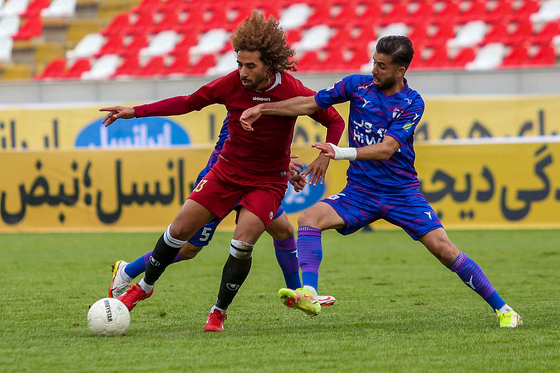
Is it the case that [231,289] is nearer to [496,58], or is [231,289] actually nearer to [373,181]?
[373,181]

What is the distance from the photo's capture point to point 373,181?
17.2 feet

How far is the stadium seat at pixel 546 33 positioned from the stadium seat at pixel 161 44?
26.3ft

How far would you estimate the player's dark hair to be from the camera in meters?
5.05

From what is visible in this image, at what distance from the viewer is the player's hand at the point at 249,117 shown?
15.6 feet

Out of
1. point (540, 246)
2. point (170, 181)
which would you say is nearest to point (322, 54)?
point (170, 181)

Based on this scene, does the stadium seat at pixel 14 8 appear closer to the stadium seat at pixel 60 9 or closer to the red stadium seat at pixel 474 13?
the stadium seat at pixel 60 9

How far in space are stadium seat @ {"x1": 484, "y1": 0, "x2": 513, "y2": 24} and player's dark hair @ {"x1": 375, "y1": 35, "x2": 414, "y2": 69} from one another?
1300 centimetres

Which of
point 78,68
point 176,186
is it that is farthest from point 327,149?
point 78,68

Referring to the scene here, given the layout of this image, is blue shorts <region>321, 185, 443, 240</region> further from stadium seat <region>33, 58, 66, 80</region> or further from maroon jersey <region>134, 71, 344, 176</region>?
stadium seat <region>33, 58, 66, 80</region>

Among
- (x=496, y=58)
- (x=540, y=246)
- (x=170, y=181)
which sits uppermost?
(x=496, y=58)

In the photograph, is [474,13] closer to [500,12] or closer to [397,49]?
[500,12]

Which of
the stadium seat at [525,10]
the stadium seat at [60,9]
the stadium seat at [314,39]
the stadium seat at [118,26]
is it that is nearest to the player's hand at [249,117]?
the stadium seat at [314,39]

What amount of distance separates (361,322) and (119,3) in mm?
17970

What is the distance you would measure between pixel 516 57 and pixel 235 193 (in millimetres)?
12394
